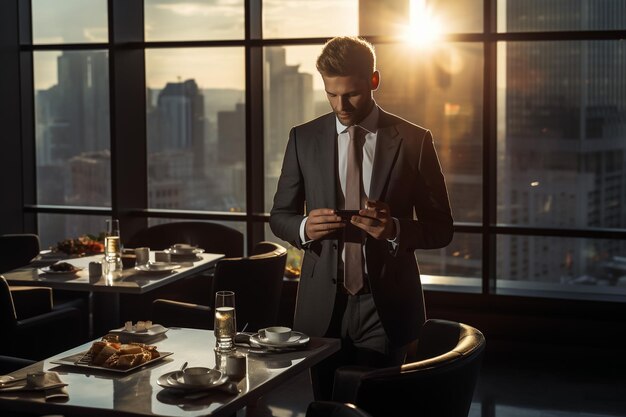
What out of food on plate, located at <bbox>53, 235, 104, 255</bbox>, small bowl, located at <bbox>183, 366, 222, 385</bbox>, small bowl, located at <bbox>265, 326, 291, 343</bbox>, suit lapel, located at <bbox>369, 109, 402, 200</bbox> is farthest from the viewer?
food on plate, located at <bbox>53, 235, 104, 255</bbox>

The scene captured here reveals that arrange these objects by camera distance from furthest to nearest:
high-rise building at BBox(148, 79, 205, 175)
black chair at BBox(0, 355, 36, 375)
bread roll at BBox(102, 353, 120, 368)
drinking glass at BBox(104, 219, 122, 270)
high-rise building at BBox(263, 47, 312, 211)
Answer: high-rise building at BBox(148, 79, 205, 175)
high-rise building at BBox(263, 47, 312, 211)
drinking glass at BBox(104, 219, 122, 270)
black chair at BBox(0, 355, 36, 375)
bread roll at BBox(102, 353, 120, 368)

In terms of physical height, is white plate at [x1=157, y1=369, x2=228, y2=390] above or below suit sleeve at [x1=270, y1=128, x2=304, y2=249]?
below

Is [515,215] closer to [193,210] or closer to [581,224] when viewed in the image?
[581,224]

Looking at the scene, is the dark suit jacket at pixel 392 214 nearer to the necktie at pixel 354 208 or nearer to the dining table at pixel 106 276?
the necktie at pixel 354 208

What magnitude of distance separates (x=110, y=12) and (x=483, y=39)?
2874 mm

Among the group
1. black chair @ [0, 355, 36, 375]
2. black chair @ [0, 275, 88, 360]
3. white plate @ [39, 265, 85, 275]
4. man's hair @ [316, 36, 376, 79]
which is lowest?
black chair @ [0, 275, 88, 360]

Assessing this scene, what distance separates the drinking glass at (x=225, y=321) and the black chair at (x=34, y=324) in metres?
2.03

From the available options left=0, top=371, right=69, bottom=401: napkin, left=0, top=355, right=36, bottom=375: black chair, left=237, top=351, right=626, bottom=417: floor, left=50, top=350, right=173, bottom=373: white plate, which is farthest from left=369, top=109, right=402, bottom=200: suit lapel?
left=237, top=351, right=626, bottom=417: floor

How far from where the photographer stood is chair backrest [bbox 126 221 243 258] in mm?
6383

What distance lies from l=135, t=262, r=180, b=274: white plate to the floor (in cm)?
91

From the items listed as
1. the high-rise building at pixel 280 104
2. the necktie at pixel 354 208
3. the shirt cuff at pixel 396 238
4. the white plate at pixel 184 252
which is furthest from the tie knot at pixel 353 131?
the high-rise building at pixel 280 104

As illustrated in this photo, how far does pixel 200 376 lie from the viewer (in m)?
2.77

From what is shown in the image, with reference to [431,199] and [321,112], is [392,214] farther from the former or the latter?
[321,112]

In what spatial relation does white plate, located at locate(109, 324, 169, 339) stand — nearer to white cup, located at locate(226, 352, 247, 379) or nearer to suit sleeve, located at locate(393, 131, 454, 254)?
white cup, located at locate(226, 352, 247, 379)
